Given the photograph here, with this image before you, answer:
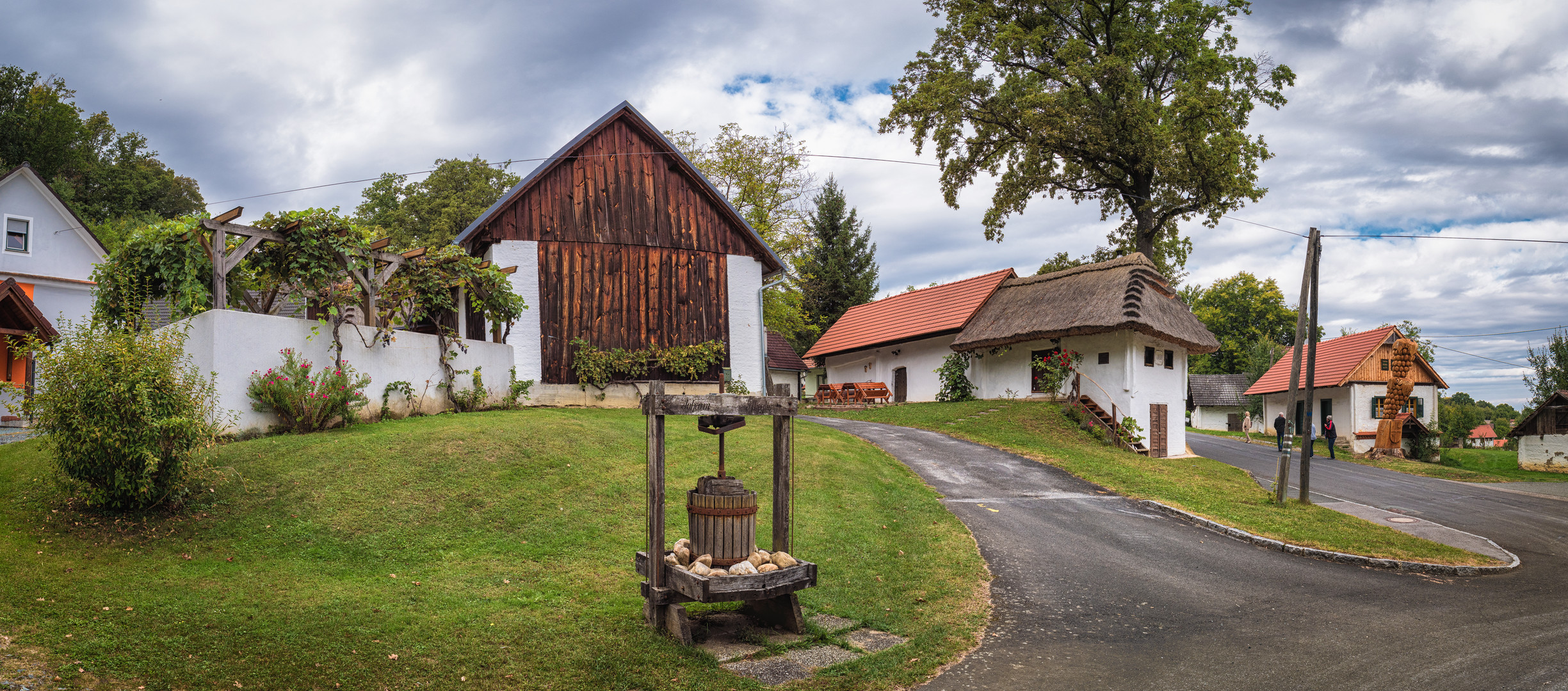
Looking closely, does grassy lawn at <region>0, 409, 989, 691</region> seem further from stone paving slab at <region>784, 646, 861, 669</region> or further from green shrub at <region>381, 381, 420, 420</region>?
green shrub at <region>381, 381, 420, 420</region>

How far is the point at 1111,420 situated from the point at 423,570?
69.0 feet

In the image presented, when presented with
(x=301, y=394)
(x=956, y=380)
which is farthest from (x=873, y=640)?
(x=956, y=380)

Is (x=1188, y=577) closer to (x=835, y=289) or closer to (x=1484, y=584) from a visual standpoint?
(x=1484, y=584)

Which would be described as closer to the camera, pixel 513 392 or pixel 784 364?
pixel 513 392

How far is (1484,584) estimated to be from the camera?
1030 cm

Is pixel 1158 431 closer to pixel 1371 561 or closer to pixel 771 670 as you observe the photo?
pixel 1371 561

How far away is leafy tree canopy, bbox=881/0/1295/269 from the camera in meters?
29.0

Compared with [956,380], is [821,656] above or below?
below

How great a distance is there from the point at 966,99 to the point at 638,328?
16.9 metres

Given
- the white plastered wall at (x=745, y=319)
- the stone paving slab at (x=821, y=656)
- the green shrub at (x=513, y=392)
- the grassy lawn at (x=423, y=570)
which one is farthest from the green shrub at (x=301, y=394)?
the white plastered wall at (x=745, y=319)

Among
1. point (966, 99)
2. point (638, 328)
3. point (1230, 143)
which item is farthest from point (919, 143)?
point (638, 328)

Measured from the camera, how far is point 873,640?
Result: 283 inches

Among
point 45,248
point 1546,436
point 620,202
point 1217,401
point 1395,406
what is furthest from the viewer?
point 1217,401

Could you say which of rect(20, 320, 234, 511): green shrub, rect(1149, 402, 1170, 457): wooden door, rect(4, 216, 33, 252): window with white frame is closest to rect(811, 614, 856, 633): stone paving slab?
rect(20, 320, 234, 511): green shrub
